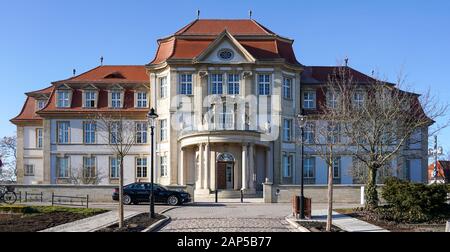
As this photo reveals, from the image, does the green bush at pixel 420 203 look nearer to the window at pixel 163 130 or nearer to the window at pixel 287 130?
the window at pixel 287 130

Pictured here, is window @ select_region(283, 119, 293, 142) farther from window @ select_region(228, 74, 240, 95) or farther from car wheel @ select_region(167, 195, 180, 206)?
car wheel @ select_region(167, 195, 180, 206)

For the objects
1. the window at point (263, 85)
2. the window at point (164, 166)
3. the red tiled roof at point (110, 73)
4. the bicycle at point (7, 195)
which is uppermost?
the red tiled roof at point (110, 73)

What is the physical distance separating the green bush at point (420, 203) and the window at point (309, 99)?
2748 centimetres

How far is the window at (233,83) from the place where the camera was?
1779 inches

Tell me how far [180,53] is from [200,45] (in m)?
1.94

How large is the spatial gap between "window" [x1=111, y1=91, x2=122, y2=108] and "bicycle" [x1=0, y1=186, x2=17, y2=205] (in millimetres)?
20836

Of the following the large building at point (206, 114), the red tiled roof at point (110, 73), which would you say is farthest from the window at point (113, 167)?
the red tiled roof at point (110, 73)

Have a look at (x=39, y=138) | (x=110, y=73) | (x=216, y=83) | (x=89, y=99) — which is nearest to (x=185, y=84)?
(x=216, y=83)

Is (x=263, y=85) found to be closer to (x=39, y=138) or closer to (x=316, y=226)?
(x=39, y=138)

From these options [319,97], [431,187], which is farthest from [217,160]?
[431,187]

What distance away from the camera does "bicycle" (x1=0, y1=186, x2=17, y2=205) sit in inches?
1127

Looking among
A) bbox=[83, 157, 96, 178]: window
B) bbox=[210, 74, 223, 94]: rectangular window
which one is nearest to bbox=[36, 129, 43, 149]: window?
bbox=[83, 157, 96, 178]: window

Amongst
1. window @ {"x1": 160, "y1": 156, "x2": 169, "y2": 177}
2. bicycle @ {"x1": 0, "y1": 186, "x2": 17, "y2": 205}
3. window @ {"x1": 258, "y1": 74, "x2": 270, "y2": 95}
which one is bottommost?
bicycle @ {"x1": 0, "y1": 186, "x2": 17, "y2": 205}
